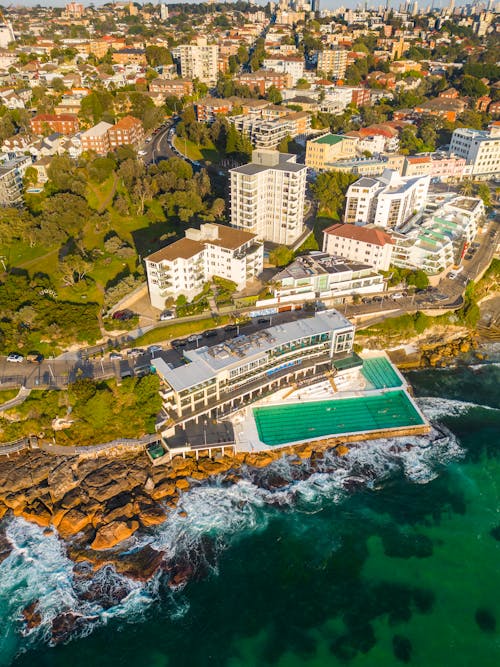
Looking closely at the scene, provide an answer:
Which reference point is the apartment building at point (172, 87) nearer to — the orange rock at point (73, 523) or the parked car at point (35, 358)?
the parked car at point (35, 358)

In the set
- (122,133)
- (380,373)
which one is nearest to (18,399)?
(380,373)

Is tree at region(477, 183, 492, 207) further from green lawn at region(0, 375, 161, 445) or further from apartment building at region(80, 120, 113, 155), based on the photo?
green lawn at region(0, 375, 161, 445)

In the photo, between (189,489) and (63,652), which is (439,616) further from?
(63,652)

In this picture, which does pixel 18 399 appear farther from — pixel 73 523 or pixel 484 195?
pixel 484 195

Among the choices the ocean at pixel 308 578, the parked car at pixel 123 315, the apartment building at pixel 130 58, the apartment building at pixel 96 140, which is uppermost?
the apartment building at pixel 130 58

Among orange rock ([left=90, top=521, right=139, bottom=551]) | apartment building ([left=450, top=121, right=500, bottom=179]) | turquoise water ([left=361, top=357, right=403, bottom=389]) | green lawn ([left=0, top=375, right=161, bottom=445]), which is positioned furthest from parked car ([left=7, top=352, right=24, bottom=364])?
apartment building ([left=450, top=121, right=500, bottom=179])

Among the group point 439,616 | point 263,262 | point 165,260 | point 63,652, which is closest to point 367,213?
point 263,262

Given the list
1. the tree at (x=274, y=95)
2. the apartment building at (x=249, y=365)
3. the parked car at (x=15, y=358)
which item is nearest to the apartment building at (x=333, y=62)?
the tree at (x=274, y=95)
